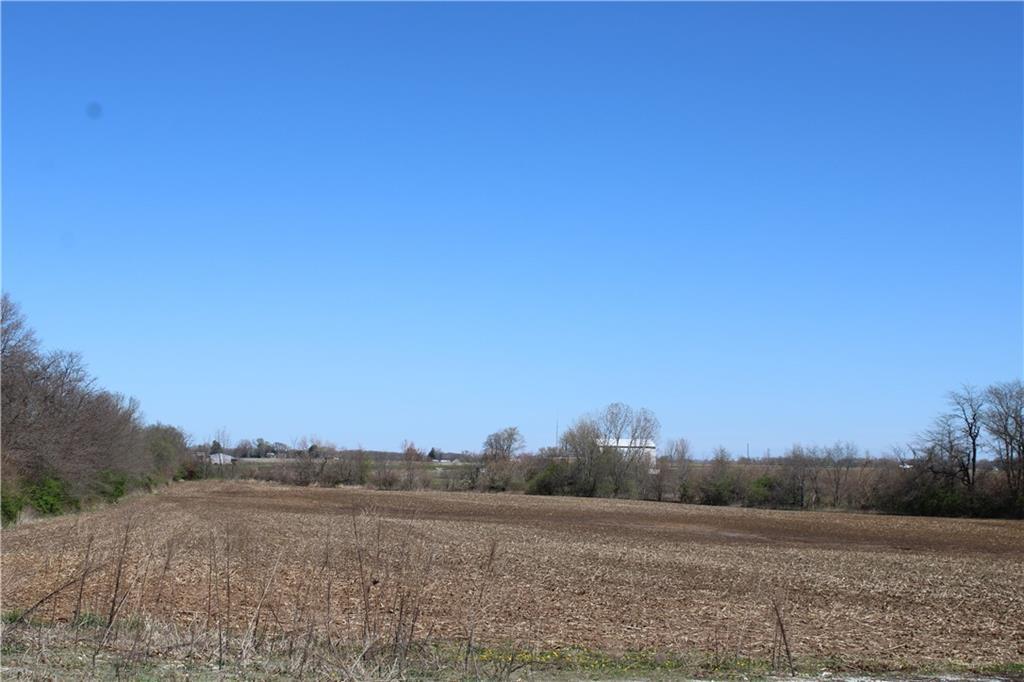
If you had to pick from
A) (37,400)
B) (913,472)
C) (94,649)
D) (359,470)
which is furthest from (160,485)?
(94,649)

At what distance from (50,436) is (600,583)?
41736 mm

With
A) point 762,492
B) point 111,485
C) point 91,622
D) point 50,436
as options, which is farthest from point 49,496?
point 762,492

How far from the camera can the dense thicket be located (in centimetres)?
5134

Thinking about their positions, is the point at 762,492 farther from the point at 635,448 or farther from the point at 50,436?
the point at 50,436

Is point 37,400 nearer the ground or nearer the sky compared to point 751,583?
nearer the sky

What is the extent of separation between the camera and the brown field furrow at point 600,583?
15680mm

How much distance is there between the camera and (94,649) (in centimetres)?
1084

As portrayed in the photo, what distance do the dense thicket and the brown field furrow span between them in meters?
6.57

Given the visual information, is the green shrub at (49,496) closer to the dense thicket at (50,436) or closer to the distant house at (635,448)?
the dense thicket at (50,436)

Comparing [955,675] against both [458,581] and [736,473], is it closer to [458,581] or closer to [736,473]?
[458,581]

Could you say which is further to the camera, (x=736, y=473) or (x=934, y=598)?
(x=736, y=473)

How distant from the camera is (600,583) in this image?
2614 cm

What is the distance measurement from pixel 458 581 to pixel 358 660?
15.0 meters

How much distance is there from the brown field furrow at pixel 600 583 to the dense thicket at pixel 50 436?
6574 mm
